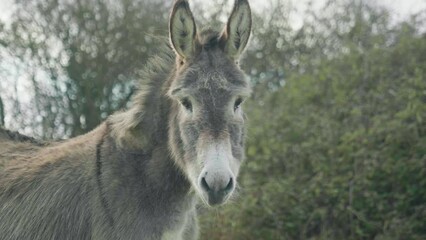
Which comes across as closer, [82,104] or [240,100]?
[240,100]

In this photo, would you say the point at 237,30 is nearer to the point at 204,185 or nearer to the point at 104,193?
the point at 204,185

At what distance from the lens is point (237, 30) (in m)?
4.73

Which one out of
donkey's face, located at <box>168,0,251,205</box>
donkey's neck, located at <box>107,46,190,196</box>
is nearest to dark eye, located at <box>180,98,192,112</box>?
donkey's face, located at <box>168,0,251,205</box>

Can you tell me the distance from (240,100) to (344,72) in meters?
5.71

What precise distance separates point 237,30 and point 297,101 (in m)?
A: 5.57

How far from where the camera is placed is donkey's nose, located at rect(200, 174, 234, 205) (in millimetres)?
4039

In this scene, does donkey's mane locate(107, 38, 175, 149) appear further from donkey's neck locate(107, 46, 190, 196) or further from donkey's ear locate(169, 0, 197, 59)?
donkey's ear locate(169, 0, 197, 59)

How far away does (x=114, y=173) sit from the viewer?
4.58 m

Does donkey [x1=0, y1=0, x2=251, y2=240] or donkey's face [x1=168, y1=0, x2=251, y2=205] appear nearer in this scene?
donkey's face [x1=168, y1=0, x2=251, y2=205]

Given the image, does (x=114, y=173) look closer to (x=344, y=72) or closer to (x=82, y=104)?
(x=344, y=72)

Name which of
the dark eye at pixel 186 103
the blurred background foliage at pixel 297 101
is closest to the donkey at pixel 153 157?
the dark eye at pixel 186 103

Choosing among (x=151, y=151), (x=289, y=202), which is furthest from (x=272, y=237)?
(x=151, y=151)

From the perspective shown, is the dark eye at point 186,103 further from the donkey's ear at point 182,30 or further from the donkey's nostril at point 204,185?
the donkey's nostril at point 204,185

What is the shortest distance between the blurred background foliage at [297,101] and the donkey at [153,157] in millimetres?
659
